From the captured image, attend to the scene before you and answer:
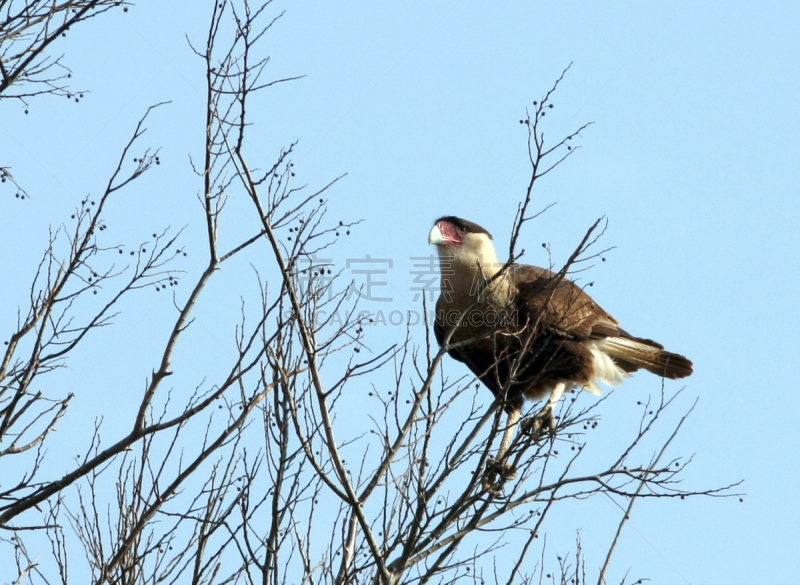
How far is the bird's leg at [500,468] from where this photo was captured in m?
3.79

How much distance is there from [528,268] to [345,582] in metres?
2.99

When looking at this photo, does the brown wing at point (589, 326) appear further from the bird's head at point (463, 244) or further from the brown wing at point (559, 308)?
the bird's head at point (463, 244)

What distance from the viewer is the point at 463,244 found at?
5.61 metres

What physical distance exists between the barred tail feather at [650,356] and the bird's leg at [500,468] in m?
0.95

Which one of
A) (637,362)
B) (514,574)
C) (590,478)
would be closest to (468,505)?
(514,574)

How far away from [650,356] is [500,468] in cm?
215

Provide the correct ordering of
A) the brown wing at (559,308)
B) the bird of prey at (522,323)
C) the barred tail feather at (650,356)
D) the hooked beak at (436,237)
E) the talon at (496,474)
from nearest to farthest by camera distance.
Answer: the talon at (496,474) < the brown wing at (559,308) < the bird of prey at (522,323) < the hooked beak at (436,237) < the barred tail feather at (650,356)

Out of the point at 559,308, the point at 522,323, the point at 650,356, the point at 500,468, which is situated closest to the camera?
the point at 500,468

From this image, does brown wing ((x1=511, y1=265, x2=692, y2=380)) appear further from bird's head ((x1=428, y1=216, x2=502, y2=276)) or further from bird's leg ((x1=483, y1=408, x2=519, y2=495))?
bird's leg ((x1=483, y1=408, x2=519, y2=495))

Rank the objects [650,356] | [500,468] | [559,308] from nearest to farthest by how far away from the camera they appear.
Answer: [500,468], [559,308], [650,356]

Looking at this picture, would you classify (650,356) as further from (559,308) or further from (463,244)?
(463,244)

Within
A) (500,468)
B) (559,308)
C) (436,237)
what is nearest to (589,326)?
(559,308)

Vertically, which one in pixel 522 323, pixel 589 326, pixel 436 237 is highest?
pixel 436 237

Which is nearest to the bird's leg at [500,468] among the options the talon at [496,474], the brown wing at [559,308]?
the talon at [496,474]
